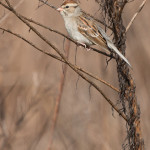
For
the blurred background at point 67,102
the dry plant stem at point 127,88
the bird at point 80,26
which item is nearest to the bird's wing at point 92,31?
the bird at point 80,26

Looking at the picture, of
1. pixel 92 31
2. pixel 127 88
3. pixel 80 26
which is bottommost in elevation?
pixel 127 88

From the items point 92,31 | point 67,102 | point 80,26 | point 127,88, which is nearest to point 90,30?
point 92,31

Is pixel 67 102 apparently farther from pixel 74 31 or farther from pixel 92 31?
pixel 92 31

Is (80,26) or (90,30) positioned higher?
(80,26)

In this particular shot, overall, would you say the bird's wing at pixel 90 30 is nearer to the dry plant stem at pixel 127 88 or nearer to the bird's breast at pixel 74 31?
the bird's breast at pixel 74 31

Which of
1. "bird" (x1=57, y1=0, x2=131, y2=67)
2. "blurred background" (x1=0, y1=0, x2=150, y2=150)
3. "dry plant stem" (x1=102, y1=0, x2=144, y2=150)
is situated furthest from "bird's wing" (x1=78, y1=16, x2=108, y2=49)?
"dry plant stem" (x1=102, y1=0, x2=144, y2=150)

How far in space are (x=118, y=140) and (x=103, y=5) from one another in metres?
2.12

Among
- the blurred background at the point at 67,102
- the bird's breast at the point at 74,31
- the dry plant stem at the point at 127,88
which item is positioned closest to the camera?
the dry plant stem at the point at 127,88

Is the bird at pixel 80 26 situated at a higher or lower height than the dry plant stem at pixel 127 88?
higher

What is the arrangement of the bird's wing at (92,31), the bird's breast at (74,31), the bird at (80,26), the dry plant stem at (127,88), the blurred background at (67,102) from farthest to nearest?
the blurred background at (67,102) → the bird's breast at (74,31) → the bird at (80,26) → the bird's wing at (92,31) → the dry plant stem at (127,88)

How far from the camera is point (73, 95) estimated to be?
535 centimetres

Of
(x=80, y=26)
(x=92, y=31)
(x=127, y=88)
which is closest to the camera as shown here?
(x=127, y=88)

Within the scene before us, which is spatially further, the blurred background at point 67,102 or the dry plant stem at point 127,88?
the blurred background at point 67,102

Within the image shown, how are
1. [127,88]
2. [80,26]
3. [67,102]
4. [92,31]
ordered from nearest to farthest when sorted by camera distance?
1. [127,88]
2. [92,31]
3. [80,26]
4. [67,102]
